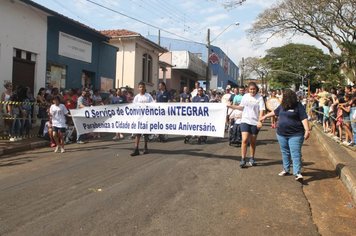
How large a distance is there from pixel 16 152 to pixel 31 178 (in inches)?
154

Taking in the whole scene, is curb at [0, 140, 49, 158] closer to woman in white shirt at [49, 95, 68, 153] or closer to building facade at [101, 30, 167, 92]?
woman in white shirt at [49, 95, 68, 153]

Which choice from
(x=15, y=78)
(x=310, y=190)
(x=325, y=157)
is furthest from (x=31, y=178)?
(x=15, y=78)

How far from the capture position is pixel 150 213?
5.97 metres

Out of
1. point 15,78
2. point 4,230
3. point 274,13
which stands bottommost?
point 4,230

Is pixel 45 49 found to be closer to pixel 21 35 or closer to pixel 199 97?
pixel 21 35

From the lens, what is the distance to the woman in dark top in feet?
26.2

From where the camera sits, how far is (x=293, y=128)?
809 cm

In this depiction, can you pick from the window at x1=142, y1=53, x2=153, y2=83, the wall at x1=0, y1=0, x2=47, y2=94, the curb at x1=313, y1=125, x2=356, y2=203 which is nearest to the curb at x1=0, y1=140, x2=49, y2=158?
the wall at x1=0, y1=0, x2=47, y2=94

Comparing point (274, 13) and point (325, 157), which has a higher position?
point (274, 13)

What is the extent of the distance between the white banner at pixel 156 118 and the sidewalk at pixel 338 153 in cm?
182

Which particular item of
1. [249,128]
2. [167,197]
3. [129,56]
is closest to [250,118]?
[249,128]

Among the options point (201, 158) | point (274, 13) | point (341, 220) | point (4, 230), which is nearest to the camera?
point (4, 230)

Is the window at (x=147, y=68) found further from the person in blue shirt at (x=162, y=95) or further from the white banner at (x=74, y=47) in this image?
the person in blue shirt at (x=162, y=95)

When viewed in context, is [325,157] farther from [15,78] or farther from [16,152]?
[15,78]
